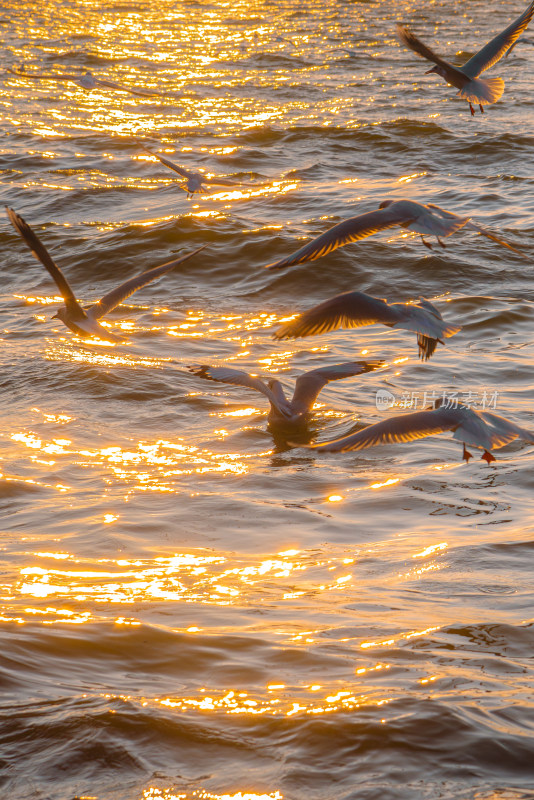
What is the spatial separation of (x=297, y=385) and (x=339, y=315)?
4.12ft

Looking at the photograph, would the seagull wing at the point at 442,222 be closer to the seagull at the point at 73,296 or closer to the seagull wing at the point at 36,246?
the seagull at the point at 73,296

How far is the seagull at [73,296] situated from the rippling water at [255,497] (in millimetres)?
943

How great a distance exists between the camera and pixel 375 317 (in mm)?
7086

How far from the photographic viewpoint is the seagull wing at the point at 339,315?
23.5 ft

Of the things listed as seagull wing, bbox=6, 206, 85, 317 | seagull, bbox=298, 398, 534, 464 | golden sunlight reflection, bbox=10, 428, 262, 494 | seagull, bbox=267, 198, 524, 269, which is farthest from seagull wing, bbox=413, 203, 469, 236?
seagull wing, bbox=6, 206, 85, 317

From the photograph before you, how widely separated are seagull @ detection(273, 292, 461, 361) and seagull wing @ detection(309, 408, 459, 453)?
22.5 inches

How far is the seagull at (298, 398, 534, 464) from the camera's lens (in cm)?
654

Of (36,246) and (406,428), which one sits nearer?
(36,246)

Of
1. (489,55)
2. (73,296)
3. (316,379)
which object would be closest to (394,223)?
(316,379)

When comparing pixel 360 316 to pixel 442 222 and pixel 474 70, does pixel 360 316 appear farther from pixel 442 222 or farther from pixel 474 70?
pixel 474 70

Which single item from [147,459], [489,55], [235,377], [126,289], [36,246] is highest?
[489,55]

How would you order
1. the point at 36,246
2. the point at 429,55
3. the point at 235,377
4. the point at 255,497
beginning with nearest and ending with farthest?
the point at 36,246, the point at 255,497, the point at 429,55, the point at 235,377

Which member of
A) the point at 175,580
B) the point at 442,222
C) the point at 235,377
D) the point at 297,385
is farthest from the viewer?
the point at 297,385

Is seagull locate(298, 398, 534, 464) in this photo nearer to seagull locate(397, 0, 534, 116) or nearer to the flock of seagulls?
the flock of seagulls
